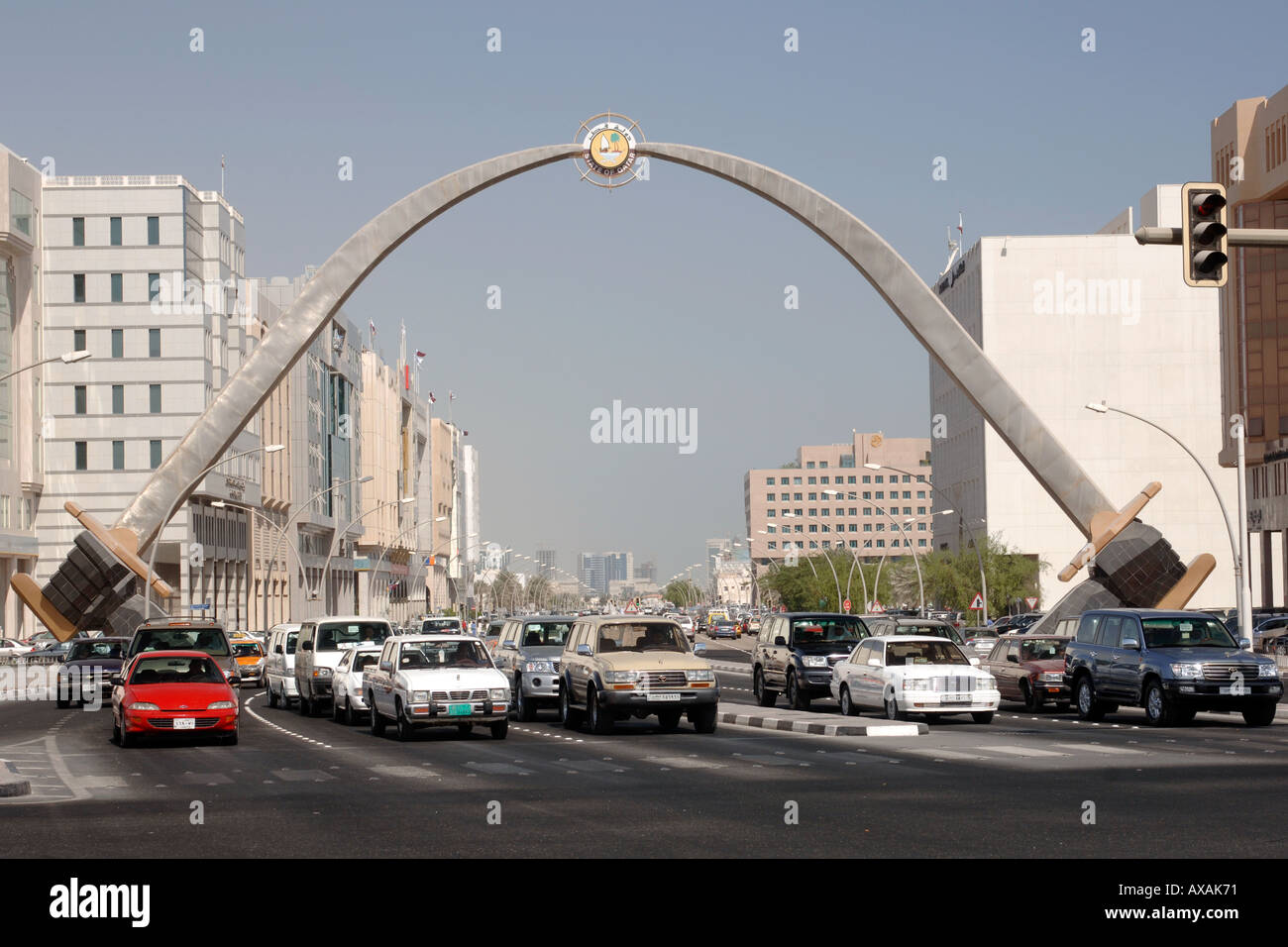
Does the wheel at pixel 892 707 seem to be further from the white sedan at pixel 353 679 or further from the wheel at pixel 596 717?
the white sedan at pixel 353 679

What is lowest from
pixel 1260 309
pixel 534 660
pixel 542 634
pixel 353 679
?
pixel 353 679

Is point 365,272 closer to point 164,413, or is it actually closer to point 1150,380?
point 164,413

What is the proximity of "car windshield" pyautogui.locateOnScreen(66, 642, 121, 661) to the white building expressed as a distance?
309 feet

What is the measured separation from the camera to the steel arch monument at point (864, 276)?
4338 centimetres

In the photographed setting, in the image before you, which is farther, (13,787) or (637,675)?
(637,675)

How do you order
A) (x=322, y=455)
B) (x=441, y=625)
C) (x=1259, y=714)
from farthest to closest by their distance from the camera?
1. (x=322, y=455)
2. (x=441, y=625)
3. (x=1259, y=714)

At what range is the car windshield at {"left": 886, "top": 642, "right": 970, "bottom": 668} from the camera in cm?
2933

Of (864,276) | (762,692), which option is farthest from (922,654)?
(864,276)

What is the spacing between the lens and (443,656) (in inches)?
1053

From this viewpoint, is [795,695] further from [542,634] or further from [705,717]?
[705,717]

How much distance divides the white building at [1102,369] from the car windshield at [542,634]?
97565mm

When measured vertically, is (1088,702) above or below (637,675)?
below

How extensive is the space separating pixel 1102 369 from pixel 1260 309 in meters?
41.1

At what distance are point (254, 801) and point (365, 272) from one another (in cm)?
3608
